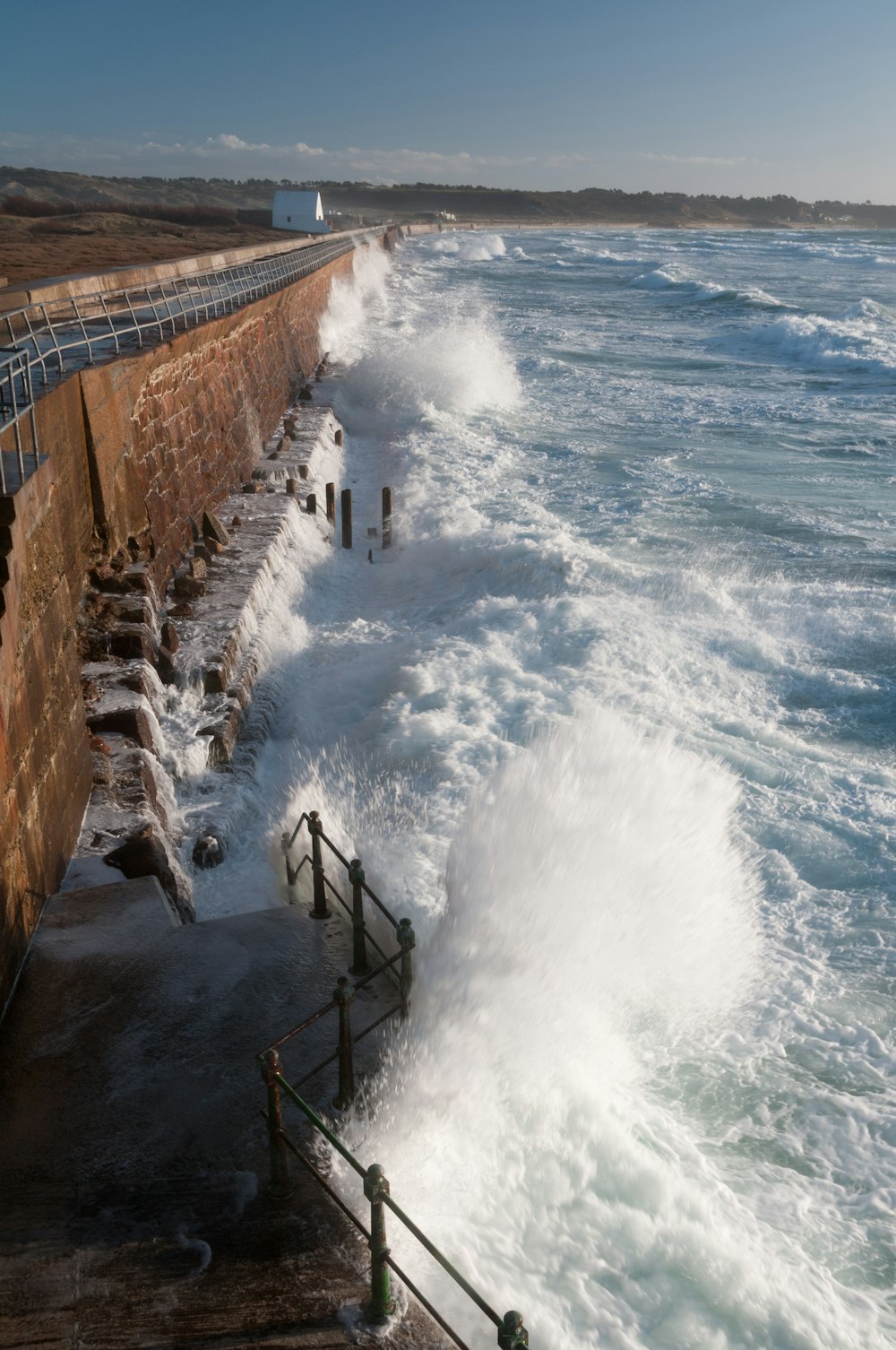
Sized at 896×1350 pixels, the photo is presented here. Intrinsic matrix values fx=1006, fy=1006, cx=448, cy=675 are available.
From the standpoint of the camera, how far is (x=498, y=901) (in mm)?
5598

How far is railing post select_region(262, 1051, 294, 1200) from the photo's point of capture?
3.46 metres

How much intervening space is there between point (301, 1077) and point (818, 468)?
1635 centimetres

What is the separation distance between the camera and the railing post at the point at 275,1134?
3.46 meters

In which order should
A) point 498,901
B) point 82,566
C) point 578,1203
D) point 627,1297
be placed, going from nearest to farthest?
1. point 627,1297
2. point 578,1203
3. point 498,901
4. point 82,566

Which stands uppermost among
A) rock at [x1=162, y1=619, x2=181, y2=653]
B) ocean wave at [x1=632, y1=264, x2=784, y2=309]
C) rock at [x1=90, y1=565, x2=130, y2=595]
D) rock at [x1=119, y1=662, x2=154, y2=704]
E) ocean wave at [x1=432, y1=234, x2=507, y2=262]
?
rock at [x1=90, y1=565, x2=130, y2=595]

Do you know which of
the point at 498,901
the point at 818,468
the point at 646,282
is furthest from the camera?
the point at 646,282

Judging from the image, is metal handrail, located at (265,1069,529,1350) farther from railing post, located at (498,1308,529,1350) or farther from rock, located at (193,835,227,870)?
rock, located at (193,835,227,870)

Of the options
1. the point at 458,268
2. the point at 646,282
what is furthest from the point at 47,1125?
the point at 458,268

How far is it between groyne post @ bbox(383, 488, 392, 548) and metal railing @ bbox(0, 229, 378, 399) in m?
3.37

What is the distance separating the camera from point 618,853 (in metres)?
6.56

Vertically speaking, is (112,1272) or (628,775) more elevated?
(112,1272)

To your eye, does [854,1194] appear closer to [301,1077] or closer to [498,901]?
[498,901]

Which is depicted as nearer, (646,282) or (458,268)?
(646,282)

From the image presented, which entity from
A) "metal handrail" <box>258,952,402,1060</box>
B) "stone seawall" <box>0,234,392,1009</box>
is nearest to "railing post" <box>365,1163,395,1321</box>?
"metal handrail" <box>258,952,402,1060</box>
